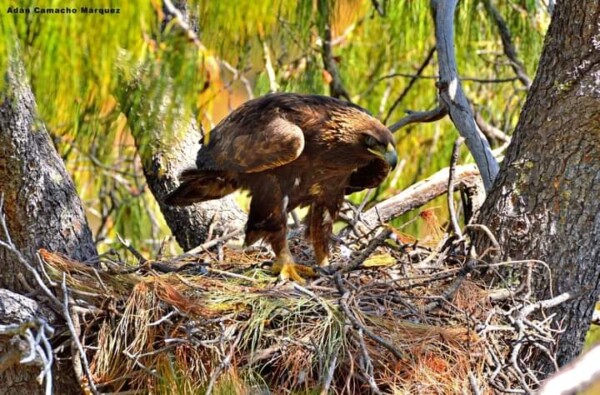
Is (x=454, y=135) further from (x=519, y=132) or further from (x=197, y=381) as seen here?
(x=197, y=381)

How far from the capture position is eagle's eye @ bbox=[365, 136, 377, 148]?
4.82m

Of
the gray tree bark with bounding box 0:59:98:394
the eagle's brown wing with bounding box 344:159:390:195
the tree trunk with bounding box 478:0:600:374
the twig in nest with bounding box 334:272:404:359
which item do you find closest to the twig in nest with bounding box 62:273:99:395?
the gray tree bark with bounding box 0:59:98:394

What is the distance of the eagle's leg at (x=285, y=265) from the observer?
15.6 ft

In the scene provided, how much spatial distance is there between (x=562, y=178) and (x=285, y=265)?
4.55 feet

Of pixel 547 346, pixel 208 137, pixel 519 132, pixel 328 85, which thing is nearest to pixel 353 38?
pixel 328 85

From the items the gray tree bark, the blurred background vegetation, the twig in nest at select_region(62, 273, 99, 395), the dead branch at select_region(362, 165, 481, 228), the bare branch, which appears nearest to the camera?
the twig in nest at select_region(62, 273, 99, 395)

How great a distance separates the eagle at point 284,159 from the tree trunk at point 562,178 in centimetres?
79

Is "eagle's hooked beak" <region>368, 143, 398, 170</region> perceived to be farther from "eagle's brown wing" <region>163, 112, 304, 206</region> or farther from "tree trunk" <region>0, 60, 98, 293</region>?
"tree trunk" <region>0, 60, 98, 293</region>

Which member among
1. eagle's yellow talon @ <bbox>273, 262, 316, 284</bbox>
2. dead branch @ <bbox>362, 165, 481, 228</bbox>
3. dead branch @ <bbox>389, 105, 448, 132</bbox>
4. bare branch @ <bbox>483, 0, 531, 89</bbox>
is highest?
bare branch @ <bbox>483, 0, 531, 89</bbox>

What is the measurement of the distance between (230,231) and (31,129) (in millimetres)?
1687

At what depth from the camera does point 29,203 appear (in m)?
3.91

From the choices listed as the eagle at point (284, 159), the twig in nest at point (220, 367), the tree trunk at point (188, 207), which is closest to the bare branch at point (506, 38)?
the eagle at point (284, 159)

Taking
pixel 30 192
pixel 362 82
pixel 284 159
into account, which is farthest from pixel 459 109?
pixel 362 82

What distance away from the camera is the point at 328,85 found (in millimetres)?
6801
